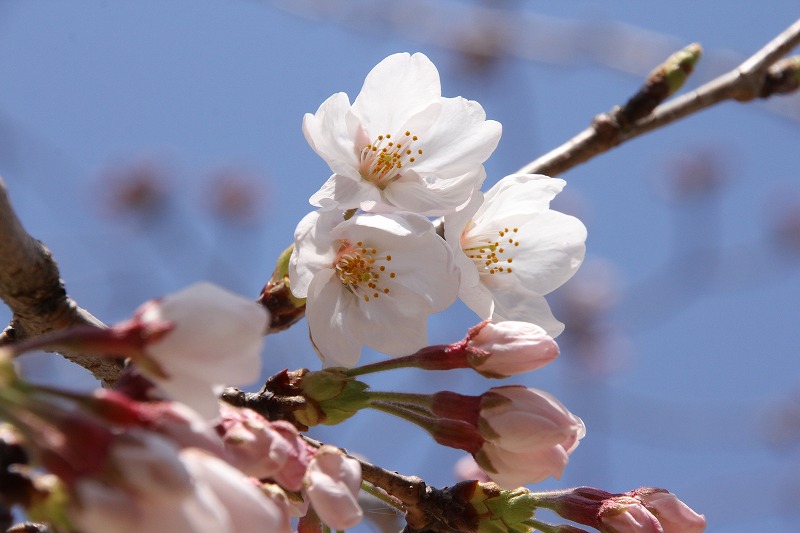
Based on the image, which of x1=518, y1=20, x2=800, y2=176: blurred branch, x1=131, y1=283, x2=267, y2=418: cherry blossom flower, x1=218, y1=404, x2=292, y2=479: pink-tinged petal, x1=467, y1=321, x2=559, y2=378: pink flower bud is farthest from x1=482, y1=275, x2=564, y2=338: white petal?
x1=131, y1=283, x2=267, y2=418: cherry blossom flower

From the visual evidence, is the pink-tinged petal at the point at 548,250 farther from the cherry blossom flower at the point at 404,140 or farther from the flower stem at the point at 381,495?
the flower stem at the point at 381,495

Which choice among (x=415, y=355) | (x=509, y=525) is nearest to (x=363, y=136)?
(x=415, y=355)

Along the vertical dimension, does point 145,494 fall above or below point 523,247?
below

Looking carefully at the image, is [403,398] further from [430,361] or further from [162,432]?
[162,432]

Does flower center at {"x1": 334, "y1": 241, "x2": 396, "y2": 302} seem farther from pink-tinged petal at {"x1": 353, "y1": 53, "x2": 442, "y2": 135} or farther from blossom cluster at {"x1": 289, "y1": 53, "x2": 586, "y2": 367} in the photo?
pink-tinged petal at {"x1": 353, "y1": 53, "x2": 442, "y2": 135}

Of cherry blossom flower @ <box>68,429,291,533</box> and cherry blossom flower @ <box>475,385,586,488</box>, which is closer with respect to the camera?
cherry blossom flower @ <box>68,429,291,533</box>

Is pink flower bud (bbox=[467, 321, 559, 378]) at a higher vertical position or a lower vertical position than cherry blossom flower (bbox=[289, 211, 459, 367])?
lower

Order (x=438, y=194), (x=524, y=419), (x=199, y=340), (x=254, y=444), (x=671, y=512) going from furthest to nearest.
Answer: (x=438, y=194), (x=671, y=512), (x=524, y=419), (x=254, y=444), (x=199, y=340)

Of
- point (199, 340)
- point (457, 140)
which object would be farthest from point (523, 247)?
point (199, 340)
